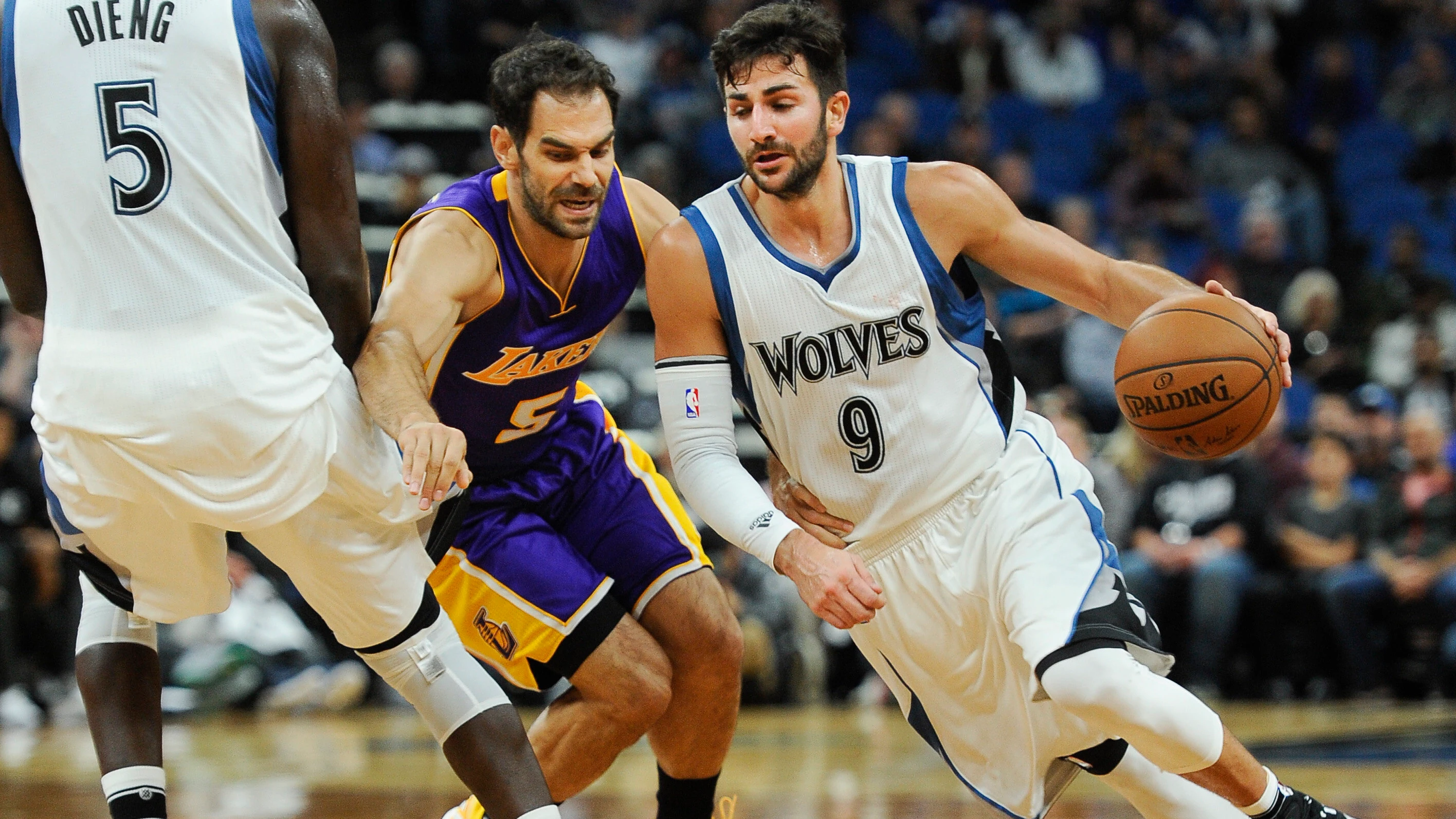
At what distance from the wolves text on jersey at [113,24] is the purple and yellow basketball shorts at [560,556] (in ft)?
5.08

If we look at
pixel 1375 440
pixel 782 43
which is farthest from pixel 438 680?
pixel 1375 440

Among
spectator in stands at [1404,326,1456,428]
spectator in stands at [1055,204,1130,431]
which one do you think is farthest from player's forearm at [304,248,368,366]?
spectator in stands at [1404,326,1456,428]

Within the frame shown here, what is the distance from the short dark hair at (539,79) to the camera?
12.6ft

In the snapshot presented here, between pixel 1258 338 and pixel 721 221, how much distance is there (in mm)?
1307

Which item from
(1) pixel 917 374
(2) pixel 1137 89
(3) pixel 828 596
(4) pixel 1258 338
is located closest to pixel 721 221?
(1) pixel 917 374

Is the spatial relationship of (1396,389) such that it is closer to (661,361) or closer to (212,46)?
(661,361)

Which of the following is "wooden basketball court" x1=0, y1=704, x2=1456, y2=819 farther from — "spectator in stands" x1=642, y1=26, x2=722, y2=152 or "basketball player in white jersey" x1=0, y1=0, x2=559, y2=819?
"spectator in stands" x1=642, y1=26, x2=722, y2=152

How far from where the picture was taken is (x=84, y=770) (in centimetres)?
657

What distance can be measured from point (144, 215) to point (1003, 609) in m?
2.01

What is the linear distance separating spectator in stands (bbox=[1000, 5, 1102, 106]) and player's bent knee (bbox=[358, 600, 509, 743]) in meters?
10.9

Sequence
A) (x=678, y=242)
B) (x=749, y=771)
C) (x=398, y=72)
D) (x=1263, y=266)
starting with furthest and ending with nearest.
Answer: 1. (x=398, y=72)
2. (x=1263, y=266)
3. (x=749, y=771)
4. (x=678, y=242)

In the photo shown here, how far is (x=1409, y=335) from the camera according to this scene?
33.8 feet

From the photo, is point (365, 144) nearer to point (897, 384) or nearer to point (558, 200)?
point (558, 200)

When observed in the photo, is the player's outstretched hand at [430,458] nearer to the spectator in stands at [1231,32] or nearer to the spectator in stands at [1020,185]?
the spectator in stands at [1020,185]
